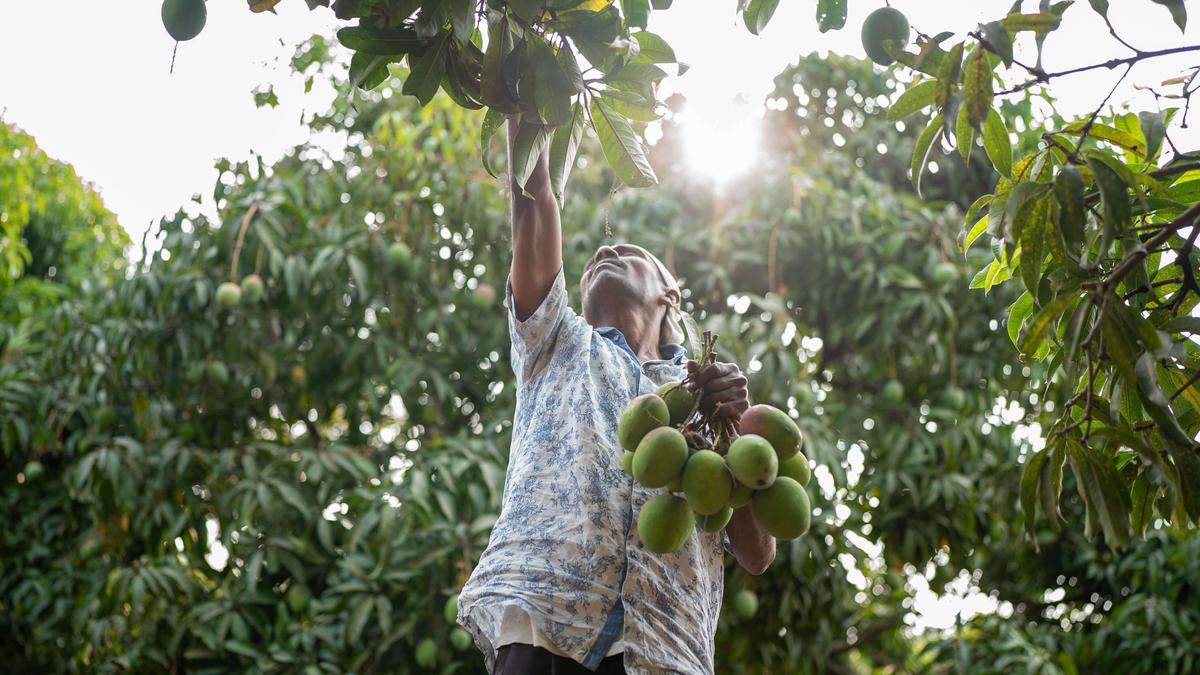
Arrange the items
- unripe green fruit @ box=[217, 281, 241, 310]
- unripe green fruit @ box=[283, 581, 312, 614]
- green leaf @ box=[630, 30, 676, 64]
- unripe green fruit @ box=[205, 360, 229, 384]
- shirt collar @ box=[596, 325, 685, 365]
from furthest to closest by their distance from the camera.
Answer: unripe green fruit @ box=[205, 360, 229, 384]
unripe green fruit @ box=[217, 281, 241, 310]
unripe green fruit @ box=[283, 581, 312, 614]
shirt collar @ box=[596, 325, 685, 365]
green leaf @ box=[630, 30, 676, 64]

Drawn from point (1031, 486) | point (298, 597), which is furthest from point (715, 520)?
point (298, 597)

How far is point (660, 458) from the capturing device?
154 centimetres

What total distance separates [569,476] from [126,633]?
285 cm

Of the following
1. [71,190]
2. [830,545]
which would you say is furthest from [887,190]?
[71,190]

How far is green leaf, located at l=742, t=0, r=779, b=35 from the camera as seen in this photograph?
1.71 meters

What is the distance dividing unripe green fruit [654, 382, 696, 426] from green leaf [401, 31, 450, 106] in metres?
0.53

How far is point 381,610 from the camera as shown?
11.9ft

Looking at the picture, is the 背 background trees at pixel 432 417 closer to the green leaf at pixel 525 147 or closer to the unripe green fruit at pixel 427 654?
the unripe green fruit at pixel 427 654

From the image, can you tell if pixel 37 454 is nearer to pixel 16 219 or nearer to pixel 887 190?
pixel 16 219

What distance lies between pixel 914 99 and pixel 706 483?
62 cm

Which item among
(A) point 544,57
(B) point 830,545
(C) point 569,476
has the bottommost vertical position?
(C) point 569,476

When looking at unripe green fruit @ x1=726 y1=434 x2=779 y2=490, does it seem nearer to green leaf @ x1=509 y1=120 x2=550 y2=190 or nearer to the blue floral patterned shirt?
the blue floral patterned shirt

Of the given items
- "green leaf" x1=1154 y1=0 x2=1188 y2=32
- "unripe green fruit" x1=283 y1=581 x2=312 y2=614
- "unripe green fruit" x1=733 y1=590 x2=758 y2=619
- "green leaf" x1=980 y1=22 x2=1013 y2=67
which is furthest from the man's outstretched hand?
"unripe green fruit" x1=283 y1=581 x2=312 y2=614

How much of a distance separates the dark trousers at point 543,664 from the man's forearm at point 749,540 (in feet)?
1.09
